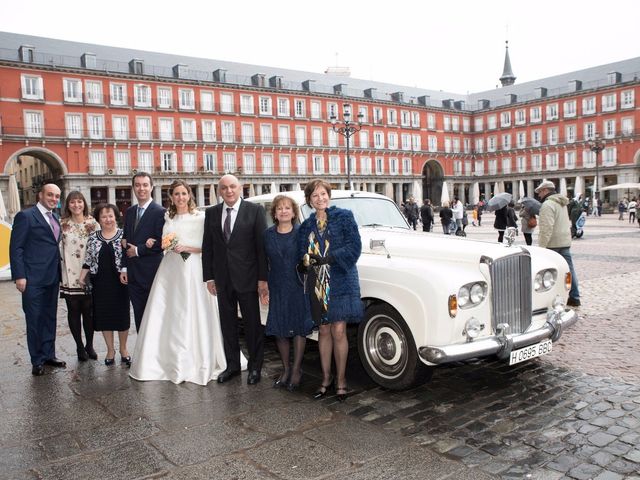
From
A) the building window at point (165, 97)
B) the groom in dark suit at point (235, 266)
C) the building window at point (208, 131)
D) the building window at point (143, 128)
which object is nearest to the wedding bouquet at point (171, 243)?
the groom in dark suit at point (235, 266)

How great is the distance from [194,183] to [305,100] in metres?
17.0

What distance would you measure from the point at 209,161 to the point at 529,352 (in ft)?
176

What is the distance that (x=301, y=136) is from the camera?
2472 inches

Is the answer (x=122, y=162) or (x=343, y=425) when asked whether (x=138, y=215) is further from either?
(x=122, y=162)

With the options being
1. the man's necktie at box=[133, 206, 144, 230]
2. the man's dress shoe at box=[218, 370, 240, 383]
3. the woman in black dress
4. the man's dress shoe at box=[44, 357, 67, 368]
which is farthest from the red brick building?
the man's dress shoe at box=[218, 370, 240, 383]

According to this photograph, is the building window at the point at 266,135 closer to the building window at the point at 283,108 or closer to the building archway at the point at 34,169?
the building window at the point at 283,108

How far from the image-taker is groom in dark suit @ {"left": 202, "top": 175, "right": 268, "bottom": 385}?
5.24 m

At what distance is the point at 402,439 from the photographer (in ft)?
12.9

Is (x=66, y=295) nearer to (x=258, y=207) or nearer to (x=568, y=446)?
(x=258, y=207)

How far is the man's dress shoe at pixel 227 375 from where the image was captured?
538 centimetres

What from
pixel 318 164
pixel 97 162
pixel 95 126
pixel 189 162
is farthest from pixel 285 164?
pixel 95 126

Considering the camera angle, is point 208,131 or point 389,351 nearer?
point 389,351

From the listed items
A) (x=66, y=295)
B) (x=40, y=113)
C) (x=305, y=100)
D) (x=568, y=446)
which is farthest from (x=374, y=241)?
(x=305, y=100)

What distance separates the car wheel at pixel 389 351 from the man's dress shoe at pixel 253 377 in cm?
104
